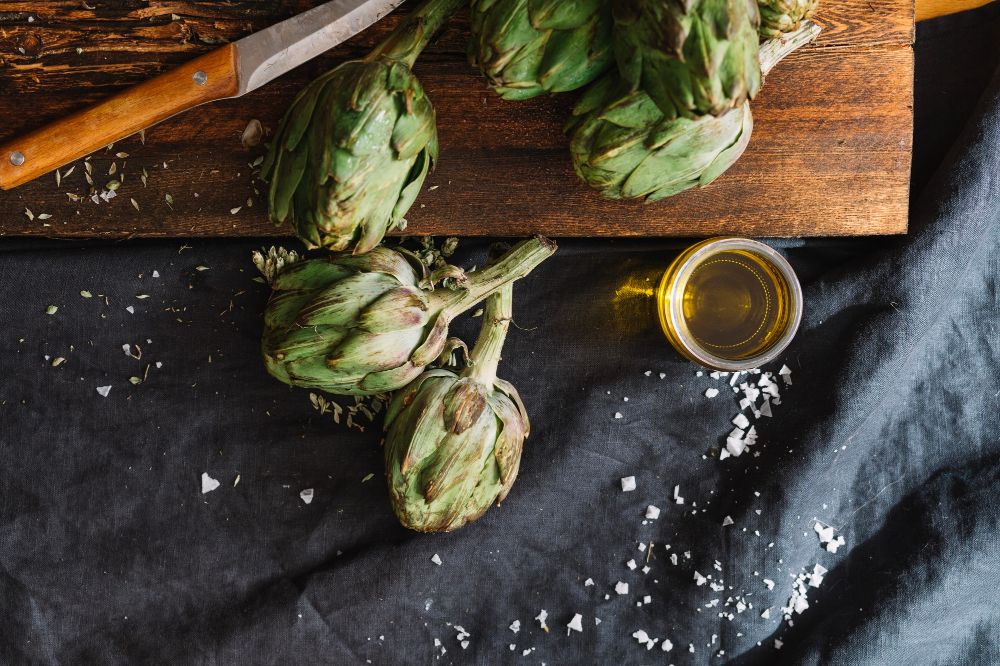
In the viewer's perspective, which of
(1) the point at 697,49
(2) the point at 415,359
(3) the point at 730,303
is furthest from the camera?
(3) the point at 730,303

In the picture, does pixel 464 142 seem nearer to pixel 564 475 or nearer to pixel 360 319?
pixel 360 319

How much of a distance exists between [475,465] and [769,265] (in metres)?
0.48

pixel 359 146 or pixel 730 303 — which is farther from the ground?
pixel 359 146

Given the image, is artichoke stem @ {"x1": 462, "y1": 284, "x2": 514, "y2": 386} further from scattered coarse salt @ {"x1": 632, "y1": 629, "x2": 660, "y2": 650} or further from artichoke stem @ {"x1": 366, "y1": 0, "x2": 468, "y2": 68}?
scattered coarse salt @ {"x1": 632, "y1": 629, "x2": 660, "y2": 650}

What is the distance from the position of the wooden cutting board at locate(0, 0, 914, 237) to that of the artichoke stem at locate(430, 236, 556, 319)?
0.04 meters

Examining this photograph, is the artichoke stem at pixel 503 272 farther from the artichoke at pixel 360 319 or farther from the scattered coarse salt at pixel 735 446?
the scattered coarse salt at pixel 735 446

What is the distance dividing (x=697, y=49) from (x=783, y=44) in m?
0.30

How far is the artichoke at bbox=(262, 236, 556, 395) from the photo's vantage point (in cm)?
96

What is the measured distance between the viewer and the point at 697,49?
0.79m

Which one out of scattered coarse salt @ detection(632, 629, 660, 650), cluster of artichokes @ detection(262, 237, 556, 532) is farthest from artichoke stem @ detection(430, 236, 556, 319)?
scattered coarse salt @ detection(632, 629, 660, 650)

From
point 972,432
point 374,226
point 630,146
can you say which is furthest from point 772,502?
point 374,226

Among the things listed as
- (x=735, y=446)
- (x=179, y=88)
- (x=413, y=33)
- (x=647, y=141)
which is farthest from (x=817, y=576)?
(x=179, y=88)

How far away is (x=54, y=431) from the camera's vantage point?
113 cm

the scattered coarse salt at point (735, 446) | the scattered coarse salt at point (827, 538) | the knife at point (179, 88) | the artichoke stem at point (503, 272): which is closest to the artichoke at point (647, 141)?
the artichoke stem at point (503, 272)
